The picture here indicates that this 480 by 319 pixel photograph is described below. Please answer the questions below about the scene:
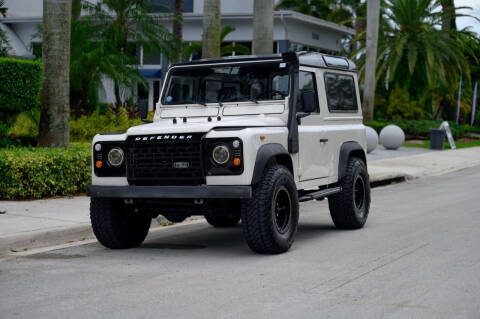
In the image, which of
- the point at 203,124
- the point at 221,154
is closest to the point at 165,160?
the point at 203,124

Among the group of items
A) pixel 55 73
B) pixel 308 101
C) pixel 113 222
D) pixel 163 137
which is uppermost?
pixel 55 73

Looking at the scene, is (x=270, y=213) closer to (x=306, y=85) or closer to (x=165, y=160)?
(x=165, y=160)

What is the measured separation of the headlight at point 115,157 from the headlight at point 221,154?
1.18 metres

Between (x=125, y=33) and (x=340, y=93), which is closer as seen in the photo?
(x=340, y=93)

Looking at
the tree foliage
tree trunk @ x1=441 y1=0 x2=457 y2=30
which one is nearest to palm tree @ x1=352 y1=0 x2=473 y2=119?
tree trunk @ x1=441 y1=0 x2=457 y2=30

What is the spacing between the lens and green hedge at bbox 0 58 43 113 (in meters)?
14.2

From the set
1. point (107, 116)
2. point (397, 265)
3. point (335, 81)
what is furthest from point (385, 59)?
point (397, 265)

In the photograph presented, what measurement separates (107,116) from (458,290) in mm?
13075

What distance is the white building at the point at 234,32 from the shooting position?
41188mm

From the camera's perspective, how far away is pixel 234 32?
1684 inches

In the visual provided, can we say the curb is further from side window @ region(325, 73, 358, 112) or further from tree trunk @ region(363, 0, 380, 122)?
tree trunk @ region(363, 0, 380, 122)

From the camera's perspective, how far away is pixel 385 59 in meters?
39.3

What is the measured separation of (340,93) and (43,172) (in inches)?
197

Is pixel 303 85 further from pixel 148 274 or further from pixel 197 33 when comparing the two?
pixel 197 33
